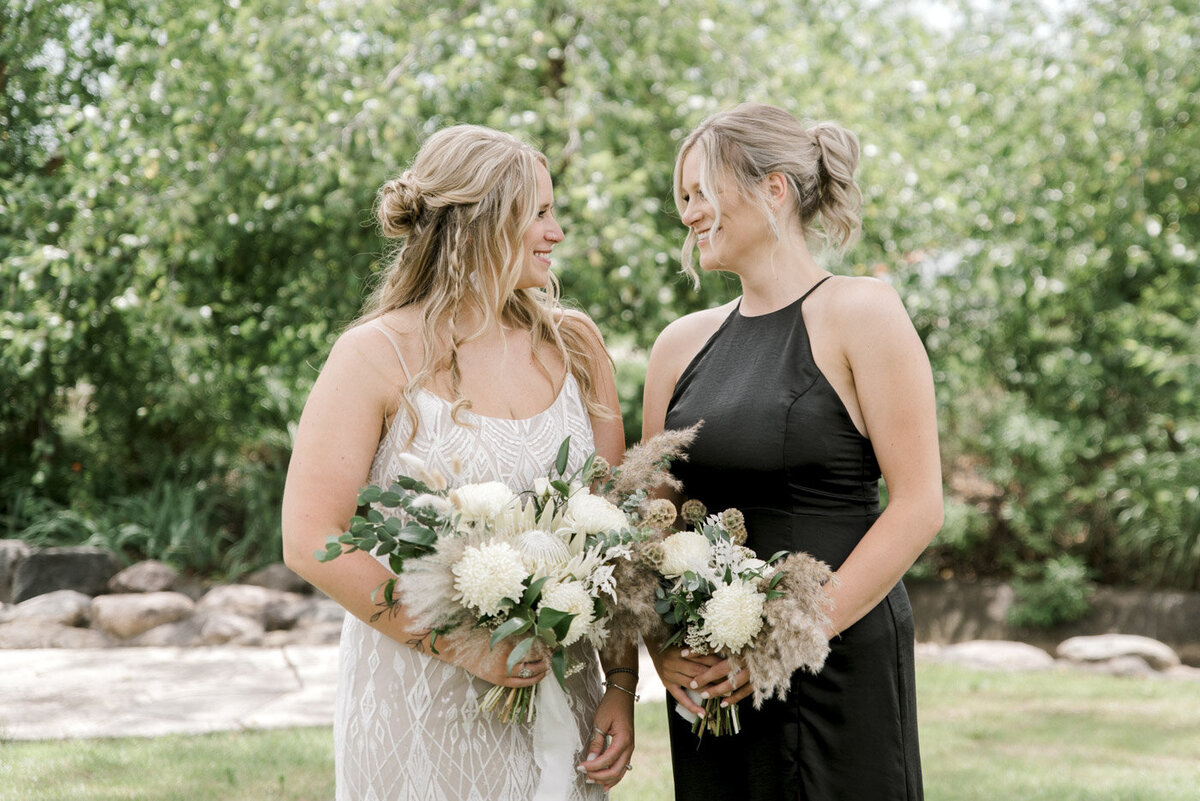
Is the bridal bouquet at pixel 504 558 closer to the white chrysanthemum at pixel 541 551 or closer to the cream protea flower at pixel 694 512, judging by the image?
the white chrysanthemum at pixel 541 551

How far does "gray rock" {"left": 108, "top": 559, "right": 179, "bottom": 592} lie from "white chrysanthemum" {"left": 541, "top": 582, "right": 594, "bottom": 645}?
667 centimetres

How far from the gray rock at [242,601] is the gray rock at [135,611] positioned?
0.18 m

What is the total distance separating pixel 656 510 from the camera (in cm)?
218

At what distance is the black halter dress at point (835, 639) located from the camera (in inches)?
94.3

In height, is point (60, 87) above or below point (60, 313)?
above

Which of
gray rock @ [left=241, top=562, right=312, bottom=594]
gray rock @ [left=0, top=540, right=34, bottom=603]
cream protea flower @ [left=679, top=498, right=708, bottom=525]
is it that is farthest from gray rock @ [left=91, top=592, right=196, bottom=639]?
cream protea flower @ [left=679, top=498, right=708, bottom=525]

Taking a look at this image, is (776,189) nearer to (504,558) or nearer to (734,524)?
(734,524)

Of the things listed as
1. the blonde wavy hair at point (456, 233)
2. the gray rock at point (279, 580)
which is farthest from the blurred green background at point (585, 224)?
the blonde wavy hair at point (456, 233)

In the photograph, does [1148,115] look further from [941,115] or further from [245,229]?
[245,229]

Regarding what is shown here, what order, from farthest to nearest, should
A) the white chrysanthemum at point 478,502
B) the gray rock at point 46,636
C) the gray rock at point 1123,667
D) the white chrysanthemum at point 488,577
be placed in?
the gray rock at point 1123,667 → the gray rock at point 46,636 → the white chrysanthemum at point 478,502 → the white chrysanthemum at point 488,577

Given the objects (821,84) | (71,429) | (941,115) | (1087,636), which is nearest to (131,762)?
(71,429)

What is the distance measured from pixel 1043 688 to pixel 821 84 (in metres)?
4.34

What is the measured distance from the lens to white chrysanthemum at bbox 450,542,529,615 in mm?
1904

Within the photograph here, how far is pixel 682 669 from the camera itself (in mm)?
2254
